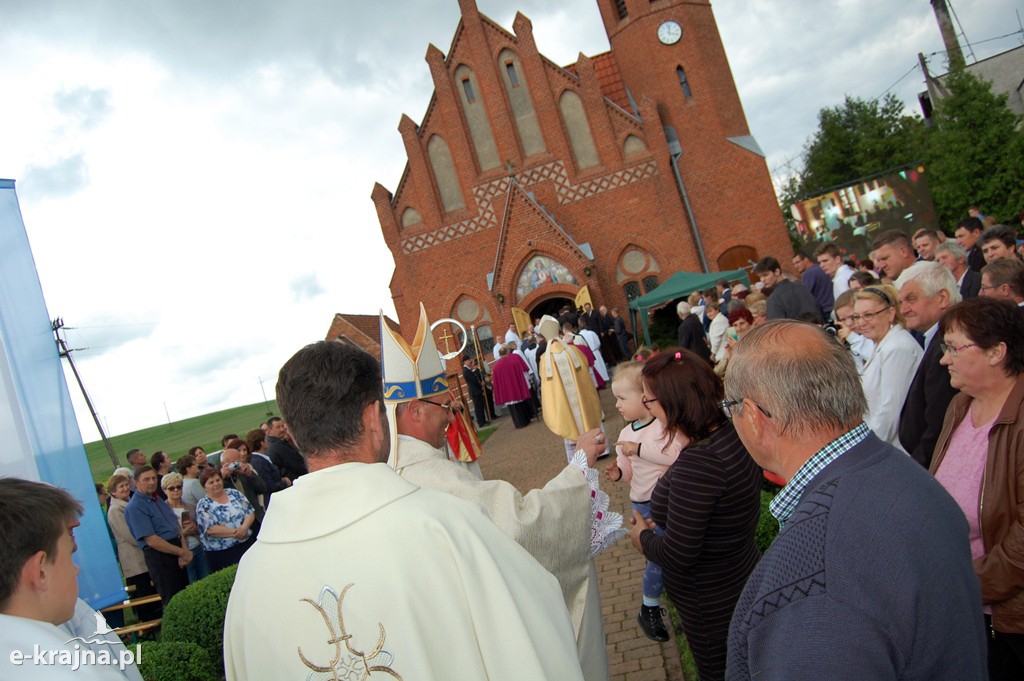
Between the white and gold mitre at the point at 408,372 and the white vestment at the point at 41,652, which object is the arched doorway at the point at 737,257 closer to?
the white and gold mitre at the point at 408,372

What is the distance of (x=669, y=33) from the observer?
24391mm

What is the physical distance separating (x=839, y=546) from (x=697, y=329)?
1110 centimetres

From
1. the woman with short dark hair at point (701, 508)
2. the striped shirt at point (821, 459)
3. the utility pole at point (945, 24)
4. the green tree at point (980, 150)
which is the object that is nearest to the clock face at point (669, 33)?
the green tree at point (980, 150)

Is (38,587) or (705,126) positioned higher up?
(705,126)

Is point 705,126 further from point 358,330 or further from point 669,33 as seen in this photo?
point 358,330

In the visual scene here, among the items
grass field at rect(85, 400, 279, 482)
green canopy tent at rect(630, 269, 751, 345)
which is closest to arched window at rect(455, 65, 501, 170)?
green canopy tent at rect(630, 269, 751, 345)

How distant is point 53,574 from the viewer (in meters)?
1.91

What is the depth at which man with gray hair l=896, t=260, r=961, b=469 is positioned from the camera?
3.45 m

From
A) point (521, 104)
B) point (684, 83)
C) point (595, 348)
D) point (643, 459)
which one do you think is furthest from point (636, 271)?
point (643, 459)

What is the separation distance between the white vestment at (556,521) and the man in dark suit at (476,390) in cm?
1516

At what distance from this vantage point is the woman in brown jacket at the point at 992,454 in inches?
92.4

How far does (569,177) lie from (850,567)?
2398 cm

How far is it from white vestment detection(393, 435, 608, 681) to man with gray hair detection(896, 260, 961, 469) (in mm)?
1805

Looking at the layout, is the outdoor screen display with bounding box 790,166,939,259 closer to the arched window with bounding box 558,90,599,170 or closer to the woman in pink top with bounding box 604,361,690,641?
the arched window with bounding box 558,90,599,170
